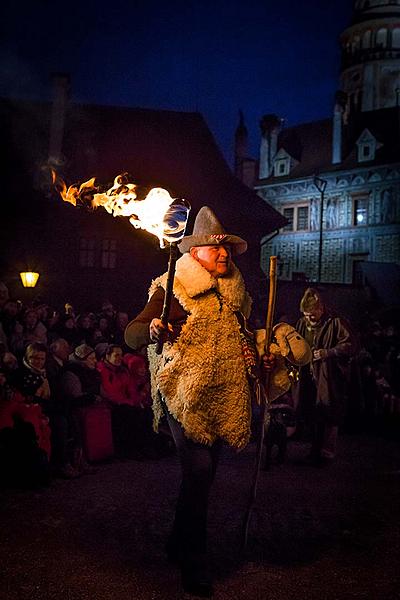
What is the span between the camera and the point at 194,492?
425 centimetres

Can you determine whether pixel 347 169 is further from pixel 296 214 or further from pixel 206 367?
pixel 206 367

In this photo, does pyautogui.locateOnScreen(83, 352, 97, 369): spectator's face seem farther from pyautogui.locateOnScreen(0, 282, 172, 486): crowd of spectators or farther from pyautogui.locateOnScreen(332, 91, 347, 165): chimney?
pyautogui.locateOnScreen(332, 91, 347, 165): chimney

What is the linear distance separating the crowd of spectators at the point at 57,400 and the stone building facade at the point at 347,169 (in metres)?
28.4

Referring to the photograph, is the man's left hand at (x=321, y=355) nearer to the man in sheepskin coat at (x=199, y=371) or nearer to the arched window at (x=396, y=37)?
the man in sheepskin coat at (x=199, y=371)

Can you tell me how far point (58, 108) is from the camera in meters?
22.9

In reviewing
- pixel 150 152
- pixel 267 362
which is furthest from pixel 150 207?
pixel 150 152

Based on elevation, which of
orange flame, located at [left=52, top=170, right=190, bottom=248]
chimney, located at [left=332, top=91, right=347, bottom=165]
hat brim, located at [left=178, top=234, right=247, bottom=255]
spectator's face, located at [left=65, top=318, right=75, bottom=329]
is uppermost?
chimney, located at [left=332, top=91, right=347, bottom=165]

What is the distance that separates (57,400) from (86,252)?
53.6 ft

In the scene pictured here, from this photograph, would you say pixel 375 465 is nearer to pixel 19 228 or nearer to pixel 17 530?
pixel 17 530

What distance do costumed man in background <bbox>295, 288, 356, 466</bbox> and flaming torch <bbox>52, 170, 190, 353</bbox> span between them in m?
4.21

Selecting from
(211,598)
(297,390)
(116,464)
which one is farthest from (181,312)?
(297,390)

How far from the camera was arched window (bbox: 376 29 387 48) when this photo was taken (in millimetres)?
44781

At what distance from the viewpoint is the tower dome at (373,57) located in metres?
44.0

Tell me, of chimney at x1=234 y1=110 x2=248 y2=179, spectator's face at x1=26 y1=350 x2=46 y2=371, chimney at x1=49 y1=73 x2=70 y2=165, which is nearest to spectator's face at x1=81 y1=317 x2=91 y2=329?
spectator's face at x1=26 y1=350 x2=46 y2=371
